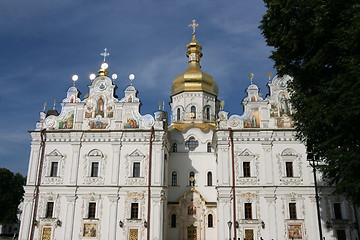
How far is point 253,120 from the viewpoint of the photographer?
28844 mm

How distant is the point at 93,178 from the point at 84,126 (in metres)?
4.29

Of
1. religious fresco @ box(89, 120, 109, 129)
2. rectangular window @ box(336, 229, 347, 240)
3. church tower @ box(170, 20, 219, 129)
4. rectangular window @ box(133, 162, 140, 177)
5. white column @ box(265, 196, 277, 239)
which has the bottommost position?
rectangular window @ box(336, 229, 347, 240)

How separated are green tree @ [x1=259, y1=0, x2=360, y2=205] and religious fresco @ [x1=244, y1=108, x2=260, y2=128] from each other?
11640 millimetres

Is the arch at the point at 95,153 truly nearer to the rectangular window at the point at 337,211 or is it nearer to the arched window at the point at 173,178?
the arched window at the point at 173,178

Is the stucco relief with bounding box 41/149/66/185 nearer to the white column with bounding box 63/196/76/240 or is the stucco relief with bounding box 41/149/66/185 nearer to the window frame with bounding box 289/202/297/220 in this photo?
the white column with bounding box 63/196/76/240

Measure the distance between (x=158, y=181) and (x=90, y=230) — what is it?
19.8ft

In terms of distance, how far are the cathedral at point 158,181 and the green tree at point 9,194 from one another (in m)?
21.7

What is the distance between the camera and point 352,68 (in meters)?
13.6

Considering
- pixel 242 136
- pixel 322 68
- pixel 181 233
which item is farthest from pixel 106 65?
pixel 322 68

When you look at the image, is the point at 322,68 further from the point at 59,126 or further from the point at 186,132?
the point at 59,126

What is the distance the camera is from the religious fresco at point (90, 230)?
86.3 feet

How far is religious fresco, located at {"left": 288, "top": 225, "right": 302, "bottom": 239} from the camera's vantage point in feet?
85.0

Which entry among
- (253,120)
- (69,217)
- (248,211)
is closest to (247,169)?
(248,211)

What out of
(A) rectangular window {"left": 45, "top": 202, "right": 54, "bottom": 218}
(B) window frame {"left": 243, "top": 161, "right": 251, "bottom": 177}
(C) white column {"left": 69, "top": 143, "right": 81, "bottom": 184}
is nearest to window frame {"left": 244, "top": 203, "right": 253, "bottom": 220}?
(B) window frame {"left": 243, "top": 161, "right": 251, "bottom": 177}
